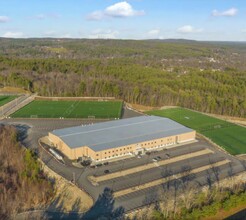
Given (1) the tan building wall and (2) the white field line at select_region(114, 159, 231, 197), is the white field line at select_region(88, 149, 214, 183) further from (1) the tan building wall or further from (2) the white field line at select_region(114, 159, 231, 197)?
(1) the tan building wall

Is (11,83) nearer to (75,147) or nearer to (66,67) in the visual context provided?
(66,67)

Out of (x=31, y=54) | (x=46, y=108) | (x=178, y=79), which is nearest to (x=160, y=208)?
(x=46, y=108)

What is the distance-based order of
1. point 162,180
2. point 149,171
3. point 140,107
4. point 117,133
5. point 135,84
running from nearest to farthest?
1. point 162,180
2. point 149,171
3. point 117,133
4. point 140,107
5. point 135,84

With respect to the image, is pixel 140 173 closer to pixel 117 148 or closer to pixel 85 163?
pixel 117 148

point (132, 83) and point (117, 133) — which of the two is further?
point (132, 83)

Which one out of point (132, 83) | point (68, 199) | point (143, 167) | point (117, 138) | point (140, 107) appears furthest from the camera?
point (132, 83)

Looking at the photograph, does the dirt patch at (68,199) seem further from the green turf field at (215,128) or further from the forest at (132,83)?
the forest at (132,83)

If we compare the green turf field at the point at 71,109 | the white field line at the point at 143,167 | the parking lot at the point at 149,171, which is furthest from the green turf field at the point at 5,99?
the white field line at the point at 143,167

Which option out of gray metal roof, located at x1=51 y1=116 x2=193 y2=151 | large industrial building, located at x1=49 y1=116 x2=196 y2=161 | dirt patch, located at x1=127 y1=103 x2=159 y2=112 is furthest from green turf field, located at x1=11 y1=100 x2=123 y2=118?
large industrial building, located at x1=49 y1=116 x2=196 y2=161

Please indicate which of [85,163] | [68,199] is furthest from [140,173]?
[68,199]
